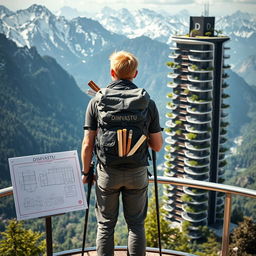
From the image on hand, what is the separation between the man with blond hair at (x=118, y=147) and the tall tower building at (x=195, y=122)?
42.9m

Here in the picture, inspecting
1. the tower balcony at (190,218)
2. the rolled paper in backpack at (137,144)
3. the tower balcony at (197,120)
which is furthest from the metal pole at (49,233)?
the tower balcony at (190,218)

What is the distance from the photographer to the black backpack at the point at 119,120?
111 inches

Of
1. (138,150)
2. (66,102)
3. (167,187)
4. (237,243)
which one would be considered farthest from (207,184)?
(66,102)

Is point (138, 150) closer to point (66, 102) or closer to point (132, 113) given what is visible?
point (132, 113)

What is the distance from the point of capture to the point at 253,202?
81.5m

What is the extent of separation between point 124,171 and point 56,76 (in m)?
162

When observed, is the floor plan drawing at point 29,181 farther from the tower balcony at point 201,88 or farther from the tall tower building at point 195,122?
the tower balcony at point 201,88

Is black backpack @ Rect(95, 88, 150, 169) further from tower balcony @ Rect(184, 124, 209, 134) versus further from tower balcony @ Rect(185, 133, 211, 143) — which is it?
tower balcony @ Rect(184, 124, 209, 134)

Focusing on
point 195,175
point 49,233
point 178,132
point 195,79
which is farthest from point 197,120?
point 49,233

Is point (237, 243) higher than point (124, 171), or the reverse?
point (124, 171)

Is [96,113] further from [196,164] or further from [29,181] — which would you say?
[196,164]

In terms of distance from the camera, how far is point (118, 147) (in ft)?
9.23

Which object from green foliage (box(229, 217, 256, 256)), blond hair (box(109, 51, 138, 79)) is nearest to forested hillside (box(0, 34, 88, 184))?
green foliage (box(229, 217, 256, 256))

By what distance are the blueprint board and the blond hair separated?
28.2 inches
